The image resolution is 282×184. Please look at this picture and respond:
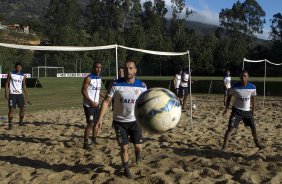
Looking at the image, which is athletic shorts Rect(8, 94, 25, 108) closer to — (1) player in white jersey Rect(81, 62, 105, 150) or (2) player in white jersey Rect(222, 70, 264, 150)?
(1) player in white jersey Rect(81, 62, 105, 150)

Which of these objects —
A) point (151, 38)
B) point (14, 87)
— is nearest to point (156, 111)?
point (14, 87)

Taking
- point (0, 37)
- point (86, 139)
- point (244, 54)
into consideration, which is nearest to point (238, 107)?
point (86, 139)

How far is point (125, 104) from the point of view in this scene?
6.22 m

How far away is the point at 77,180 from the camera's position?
20.3 feet

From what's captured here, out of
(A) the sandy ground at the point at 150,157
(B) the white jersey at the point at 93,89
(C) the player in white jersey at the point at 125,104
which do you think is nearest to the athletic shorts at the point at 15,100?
(A) the sandy ground at the point at 150,157

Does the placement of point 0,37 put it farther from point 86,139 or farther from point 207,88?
point 86,139

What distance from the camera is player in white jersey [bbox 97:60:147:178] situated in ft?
20.2

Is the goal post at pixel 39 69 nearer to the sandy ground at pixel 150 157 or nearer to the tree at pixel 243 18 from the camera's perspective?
the sandy ground at pixel 150 157

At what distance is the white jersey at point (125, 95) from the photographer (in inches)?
242

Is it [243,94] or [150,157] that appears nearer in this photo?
[150,157]

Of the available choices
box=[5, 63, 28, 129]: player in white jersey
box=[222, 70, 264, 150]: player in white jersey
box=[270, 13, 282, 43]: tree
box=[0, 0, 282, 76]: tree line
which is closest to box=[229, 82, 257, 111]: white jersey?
box=[222, 70, 264, 150]: player in white jersey

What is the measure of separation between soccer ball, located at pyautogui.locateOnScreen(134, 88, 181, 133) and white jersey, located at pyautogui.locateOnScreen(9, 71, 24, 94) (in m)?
6.73

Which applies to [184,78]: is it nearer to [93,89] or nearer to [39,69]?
[93,89]

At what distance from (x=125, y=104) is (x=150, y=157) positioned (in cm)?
176
